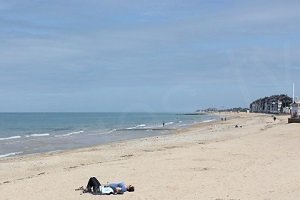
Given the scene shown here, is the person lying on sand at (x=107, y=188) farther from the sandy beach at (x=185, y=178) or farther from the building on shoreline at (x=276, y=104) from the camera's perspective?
the building on shoreline at (x=276, y=104)

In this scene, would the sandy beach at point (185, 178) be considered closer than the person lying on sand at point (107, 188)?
Yes

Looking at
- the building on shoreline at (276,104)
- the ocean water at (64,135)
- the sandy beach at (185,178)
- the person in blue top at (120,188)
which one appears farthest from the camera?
the building on shoreline at (276,104)

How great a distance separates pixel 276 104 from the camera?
152625 millimetres

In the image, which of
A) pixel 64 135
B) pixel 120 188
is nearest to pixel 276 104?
pixel 64 135

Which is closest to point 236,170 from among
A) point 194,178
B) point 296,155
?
point 194,178

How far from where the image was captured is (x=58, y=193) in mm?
11531

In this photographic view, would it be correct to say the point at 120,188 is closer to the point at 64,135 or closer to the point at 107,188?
the point at 107,188

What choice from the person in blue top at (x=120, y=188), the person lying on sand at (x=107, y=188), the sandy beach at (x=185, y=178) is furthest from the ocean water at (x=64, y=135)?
the person in blue top at (x=120, y=188)

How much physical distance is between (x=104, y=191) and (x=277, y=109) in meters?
143

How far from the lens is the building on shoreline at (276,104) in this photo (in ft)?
457

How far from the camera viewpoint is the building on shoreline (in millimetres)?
139413

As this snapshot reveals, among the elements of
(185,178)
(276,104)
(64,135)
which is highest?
(276,104)

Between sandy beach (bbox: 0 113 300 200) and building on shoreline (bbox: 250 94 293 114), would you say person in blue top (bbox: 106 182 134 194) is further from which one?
building on shoreline (bbox: 250 94 293 114)

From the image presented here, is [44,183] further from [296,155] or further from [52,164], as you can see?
[296,155]
